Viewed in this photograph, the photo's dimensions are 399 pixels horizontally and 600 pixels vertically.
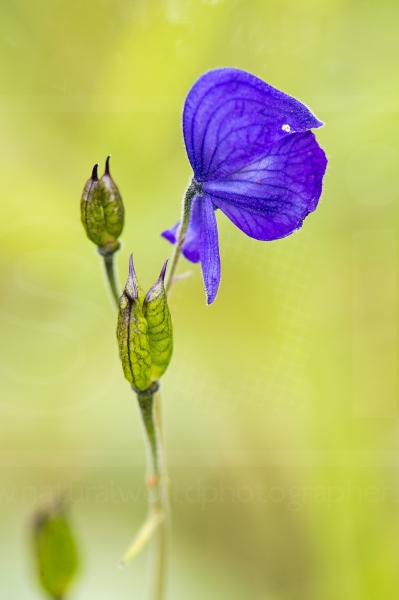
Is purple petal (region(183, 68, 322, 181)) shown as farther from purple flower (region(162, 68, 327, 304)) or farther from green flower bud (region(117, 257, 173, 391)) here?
green flower bud (region(117, 257, 173, 391))

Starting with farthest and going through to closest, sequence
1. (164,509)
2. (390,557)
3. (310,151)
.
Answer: (390,557) → (164,509) → (310,151)

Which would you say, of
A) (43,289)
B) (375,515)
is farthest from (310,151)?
(43,289)

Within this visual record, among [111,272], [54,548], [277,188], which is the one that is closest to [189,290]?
[54,548]

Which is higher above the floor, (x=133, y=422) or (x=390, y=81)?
(x=390, y=81)

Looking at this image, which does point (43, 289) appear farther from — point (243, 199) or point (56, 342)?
point (243, 199)

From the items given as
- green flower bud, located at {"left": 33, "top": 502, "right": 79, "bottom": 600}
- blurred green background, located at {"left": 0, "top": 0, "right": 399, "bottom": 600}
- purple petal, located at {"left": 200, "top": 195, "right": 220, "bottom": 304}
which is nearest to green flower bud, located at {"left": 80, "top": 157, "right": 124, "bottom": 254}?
purple petal, located at {"left": 200, "top": 195, "right": 220, "bottom": 304}

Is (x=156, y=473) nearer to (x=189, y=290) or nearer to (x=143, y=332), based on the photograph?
(x=143, y=332)

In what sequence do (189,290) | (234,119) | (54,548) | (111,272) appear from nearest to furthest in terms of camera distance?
(234,119)
(111,272)
(54,548)
(189,290)
